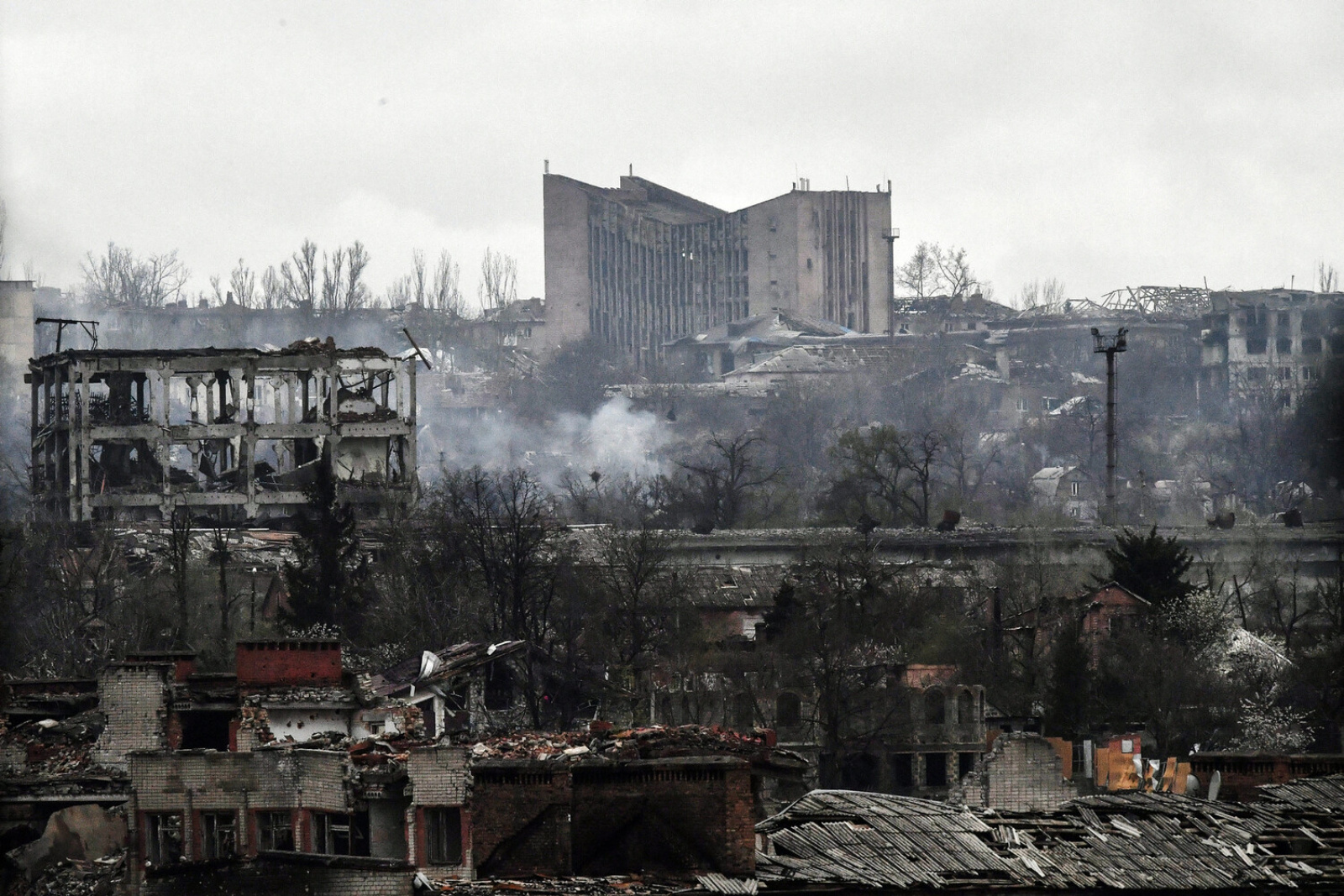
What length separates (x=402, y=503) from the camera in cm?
5409

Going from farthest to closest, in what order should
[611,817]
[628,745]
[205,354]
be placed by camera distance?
[205,354] < [628,745] < [611,817]

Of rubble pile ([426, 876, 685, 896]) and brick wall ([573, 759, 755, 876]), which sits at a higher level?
brick wall ([573, 759, 755, 876])

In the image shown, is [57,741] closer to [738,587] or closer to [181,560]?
[181,560]

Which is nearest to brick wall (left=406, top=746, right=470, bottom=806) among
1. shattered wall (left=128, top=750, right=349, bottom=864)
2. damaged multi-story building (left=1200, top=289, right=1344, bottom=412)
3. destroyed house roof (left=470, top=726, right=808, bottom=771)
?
destroyed house roof (left=470, top=726, right=808, bottom=771)

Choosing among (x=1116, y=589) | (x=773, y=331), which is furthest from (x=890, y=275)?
(x=1116, y=589)

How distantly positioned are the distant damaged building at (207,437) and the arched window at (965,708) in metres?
18.3

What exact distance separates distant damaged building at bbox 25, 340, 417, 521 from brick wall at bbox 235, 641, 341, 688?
29.0 metres

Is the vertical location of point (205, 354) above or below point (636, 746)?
above

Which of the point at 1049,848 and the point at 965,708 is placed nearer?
the point at 1049,848

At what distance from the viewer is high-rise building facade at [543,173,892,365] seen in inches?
4604

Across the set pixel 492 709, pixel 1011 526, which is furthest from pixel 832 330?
pixel 492 709

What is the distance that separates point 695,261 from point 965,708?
267 ft

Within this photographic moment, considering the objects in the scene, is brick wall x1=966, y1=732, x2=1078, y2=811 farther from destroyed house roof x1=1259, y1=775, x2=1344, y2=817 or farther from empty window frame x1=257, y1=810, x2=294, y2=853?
empty window frame x1=257, y1=810, x2=294, y2=853

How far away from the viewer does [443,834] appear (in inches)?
808
